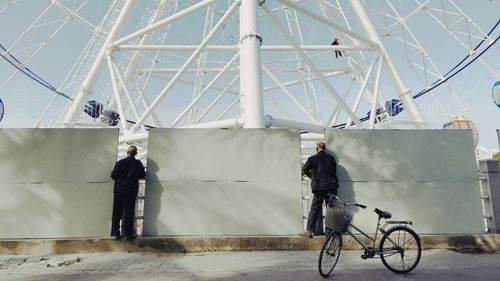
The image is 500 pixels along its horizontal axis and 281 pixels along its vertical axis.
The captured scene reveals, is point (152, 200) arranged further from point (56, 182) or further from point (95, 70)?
point (95, 70)

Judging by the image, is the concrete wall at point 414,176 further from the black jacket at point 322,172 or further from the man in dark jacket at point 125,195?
the man in dark jacket at point 125,195

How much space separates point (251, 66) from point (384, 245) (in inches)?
228

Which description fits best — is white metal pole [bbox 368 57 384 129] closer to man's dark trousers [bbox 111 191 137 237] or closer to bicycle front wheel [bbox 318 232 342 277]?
bicycle front wheel [bbox 318 232 342 277]

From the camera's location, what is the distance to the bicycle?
16.9 ft

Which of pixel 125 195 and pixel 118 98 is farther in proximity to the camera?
pixel 118 98

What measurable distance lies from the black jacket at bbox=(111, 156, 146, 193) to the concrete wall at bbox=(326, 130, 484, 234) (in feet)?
13.6

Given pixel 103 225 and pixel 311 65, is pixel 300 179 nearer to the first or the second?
pixel 103 225

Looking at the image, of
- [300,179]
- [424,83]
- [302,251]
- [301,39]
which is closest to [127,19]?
[300,179]

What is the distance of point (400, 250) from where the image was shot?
209 inches

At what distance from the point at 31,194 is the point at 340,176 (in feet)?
21.4

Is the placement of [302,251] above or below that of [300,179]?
below

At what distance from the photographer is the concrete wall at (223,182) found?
7051mm

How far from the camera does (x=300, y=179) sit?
7.31m

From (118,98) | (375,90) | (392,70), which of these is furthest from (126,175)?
(392,70)
